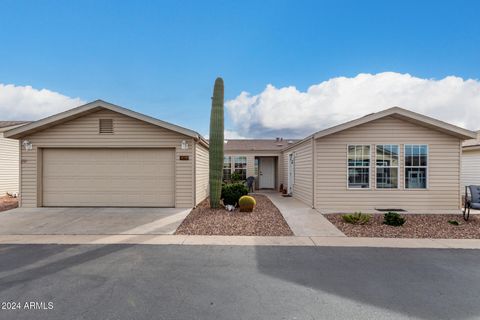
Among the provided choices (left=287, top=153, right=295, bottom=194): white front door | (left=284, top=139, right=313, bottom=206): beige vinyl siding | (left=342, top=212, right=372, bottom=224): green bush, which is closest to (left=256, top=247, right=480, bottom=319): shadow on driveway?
(left=342, top=212, right=372, bottom=224): green bush

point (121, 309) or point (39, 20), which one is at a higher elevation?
point (39, 20)

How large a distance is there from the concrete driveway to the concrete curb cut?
0.38 m

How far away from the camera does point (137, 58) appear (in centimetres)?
1116

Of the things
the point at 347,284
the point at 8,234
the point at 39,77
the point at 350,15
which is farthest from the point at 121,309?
the point at 39,77

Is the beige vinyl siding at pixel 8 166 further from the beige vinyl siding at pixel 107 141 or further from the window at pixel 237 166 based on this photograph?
the window at pixel 237 166

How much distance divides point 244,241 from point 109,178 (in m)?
6.47

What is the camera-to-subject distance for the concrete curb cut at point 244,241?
201 inches

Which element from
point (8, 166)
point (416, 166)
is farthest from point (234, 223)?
point (8, 166)

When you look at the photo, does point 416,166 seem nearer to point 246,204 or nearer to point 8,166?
point 246,204

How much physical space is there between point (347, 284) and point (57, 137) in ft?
34.5

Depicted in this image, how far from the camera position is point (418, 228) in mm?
6379

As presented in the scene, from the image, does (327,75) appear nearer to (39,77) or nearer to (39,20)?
(39,20)

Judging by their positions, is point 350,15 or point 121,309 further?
point 350,15

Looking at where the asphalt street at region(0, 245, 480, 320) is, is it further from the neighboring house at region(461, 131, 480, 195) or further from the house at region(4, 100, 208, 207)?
the neighboring house at region(461, 131, 480, 195)
